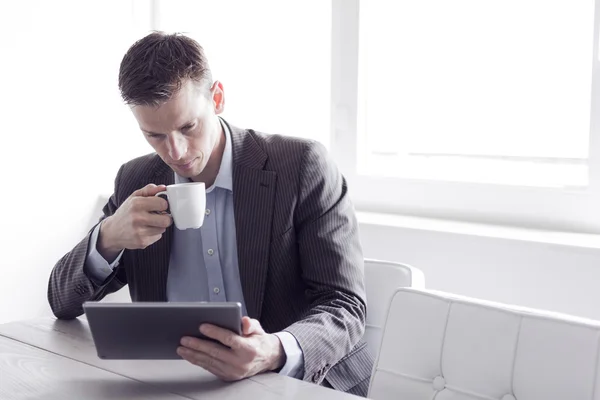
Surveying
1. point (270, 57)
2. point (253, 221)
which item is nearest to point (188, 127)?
point (253, 221)

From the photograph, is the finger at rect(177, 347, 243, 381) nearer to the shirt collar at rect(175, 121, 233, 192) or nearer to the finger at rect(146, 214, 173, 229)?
the finger at rect(146, 214, 173, 229)

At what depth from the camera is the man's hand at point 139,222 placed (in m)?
1.41

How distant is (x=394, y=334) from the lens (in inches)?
49.7

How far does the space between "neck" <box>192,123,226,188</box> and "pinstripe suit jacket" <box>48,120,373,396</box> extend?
0.03 m

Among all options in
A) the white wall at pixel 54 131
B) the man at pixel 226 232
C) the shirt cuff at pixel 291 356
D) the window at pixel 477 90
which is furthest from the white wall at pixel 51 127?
the shirt cuff at pixel 291 356

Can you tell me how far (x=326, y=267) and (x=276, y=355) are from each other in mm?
301

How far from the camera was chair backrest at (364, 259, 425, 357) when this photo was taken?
1527 mm

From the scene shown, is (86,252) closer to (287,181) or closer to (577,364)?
(287,181)

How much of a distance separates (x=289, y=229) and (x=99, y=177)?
6.02 feet

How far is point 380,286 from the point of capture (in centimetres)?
155

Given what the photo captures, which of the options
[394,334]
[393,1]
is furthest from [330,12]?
[394,334]

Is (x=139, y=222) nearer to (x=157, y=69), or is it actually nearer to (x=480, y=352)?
(x=157, y=69)

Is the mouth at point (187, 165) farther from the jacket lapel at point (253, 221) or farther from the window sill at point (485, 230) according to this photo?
the window sill at point (485, 230)

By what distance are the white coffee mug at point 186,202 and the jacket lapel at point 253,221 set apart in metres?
0.19
